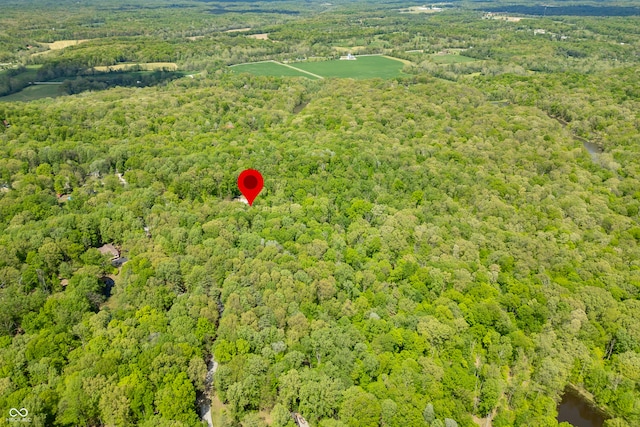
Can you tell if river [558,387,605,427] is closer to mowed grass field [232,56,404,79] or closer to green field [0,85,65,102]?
mowed grass field [232,56,404,79]

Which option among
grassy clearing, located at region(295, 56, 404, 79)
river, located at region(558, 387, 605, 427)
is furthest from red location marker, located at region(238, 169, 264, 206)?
grassy clearing, located at region(295, 56, 404, 79)

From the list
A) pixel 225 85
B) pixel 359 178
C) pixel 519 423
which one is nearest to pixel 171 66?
pixel 225 85

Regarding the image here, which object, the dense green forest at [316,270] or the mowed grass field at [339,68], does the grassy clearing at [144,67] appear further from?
the dense green forest at [316,270]

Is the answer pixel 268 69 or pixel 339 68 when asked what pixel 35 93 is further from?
pixel 339 68

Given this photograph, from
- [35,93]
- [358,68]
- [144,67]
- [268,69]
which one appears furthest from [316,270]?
[144,67]

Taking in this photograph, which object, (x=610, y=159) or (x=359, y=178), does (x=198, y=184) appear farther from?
(x=610, y=159)

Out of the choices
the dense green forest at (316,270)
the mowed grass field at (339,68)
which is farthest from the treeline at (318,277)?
the mowed grass field at (339,68)
